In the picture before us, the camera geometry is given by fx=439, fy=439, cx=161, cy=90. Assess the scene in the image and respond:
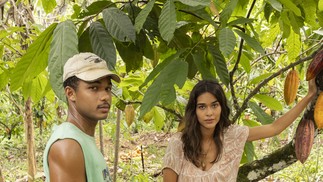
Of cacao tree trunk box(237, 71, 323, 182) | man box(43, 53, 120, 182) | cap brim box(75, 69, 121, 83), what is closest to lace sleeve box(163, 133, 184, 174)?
cacao tree trunk box(237, 71, 323, 182)

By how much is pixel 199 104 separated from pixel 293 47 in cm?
43

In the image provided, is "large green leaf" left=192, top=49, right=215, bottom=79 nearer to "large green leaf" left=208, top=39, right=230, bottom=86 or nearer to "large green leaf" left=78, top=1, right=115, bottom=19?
"large green leaf" left=208, top=39, right=230, bottom=86

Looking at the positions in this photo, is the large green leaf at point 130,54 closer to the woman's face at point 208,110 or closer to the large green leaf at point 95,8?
the large green leaf at point 95,8

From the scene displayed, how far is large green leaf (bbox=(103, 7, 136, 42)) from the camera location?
97 centimetres

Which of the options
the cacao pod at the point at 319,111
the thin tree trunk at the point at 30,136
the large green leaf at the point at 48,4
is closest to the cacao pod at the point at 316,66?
the cacao pod at the point at 319,111

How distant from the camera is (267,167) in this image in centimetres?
146

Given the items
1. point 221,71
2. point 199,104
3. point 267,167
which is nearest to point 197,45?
point 221,71

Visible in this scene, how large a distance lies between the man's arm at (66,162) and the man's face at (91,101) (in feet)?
0.29

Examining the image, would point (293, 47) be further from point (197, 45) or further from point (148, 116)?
point (148, 116)

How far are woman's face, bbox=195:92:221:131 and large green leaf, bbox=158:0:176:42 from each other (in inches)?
22.1

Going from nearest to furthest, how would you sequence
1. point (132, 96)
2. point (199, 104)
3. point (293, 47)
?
point (199, 104) < point (293, 47) < point (132, 96)

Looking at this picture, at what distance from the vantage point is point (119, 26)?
977 millimetres

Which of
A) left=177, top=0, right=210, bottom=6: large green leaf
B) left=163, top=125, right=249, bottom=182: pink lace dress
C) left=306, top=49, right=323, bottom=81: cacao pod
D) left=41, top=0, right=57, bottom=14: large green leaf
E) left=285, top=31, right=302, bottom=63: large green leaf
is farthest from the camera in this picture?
left=285, top=31, right=302, bottom=63: large green leaf

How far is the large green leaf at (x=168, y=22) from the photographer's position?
Answer: 859mm
